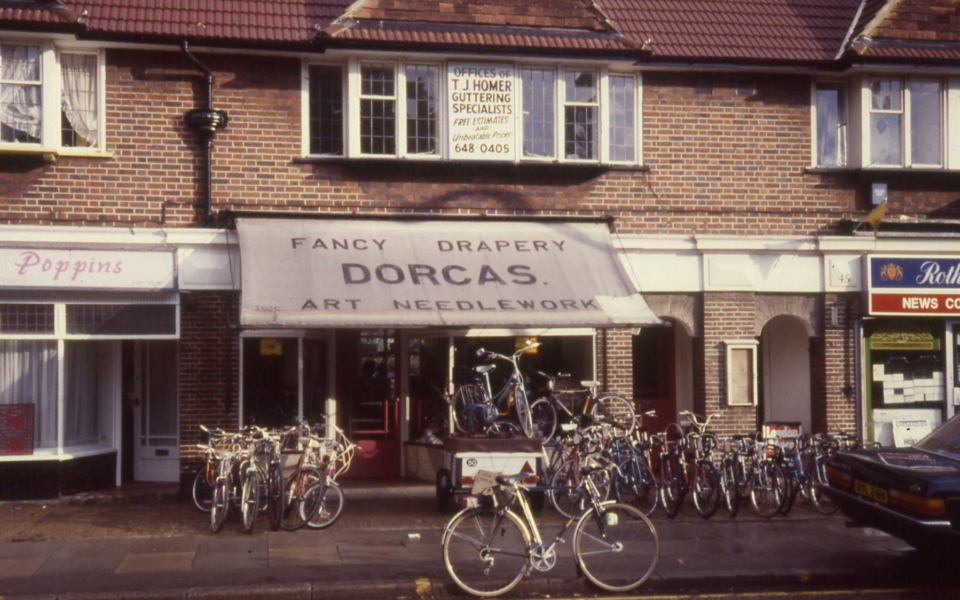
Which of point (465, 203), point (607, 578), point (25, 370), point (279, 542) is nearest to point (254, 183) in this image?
point (465, 203)

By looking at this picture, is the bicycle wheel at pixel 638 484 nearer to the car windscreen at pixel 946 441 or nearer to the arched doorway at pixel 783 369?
the car windscreen at pixel 946 441

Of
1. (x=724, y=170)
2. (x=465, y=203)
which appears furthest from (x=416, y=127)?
(x=724, y=170)

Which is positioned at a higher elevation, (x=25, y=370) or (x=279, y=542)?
(x=25, y=370)

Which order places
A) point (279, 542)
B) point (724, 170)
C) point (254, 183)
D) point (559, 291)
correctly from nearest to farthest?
point (279, 542) → point (559, 291) → point (254, 183) → point (724, 170)

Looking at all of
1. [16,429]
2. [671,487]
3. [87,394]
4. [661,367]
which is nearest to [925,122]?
[661,367]

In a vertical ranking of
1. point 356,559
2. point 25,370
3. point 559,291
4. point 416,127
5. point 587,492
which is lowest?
point 356,559

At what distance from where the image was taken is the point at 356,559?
10.5 m

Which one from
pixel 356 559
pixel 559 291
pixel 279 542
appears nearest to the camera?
pixel 356 559

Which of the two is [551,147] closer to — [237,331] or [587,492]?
[237,331]

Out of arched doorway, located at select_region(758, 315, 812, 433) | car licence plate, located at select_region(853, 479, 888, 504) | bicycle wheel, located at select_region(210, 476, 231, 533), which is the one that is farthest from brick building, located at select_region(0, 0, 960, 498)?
car licence plate, located at select_region(853, 479, 888, 504)

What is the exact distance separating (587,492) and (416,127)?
668 cm

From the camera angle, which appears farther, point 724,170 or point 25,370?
point 724,170

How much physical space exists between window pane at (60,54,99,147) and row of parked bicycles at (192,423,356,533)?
Result: 463 centimetres

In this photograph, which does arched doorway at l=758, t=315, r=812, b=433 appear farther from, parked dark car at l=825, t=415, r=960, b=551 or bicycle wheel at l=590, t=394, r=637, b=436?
parked dark car at l=825, t=415, r=960, b=551
